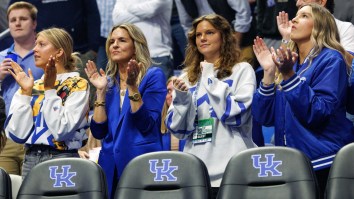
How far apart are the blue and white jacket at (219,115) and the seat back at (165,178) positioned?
76cm

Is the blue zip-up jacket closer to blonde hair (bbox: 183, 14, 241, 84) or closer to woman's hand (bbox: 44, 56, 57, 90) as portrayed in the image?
blonde hair (bbox: 183, 14, 241, 84)

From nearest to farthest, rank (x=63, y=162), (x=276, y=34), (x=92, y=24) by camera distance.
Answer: (x=63, y=162) < (x=276, y=34) < (x=92, y=24)

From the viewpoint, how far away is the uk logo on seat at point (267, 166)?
643 centimetres

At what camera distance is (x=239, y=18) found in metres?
10.5

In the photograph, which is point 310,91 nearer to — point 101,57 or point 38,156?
point 38,156

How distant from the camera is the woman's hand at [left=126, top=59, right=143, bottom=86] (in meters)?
7.54

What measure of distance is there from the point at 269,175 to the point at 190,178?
19.7 inches

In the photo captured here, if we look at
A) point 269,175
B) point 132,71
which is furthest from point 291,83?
Result: point 132,71

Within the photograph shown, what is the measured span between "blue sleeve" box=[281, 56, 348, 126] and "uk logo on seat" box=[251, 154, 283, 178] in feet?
2.10

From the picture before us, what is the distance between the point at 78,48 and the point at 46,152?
3.45m

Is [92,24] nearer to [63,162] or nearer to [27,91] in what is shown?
[27,91]

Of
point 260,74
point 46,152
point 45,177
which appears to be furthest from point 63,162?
point 260,74

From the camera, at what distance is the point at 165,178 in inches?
261

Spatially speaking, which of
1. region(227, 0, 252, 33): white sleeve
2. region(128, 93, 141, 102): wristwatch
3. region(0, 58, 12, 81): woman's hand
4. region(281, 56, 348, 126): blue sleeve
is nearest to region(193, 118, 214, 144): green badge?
region(128, 93, 141, 102): wristwatch
